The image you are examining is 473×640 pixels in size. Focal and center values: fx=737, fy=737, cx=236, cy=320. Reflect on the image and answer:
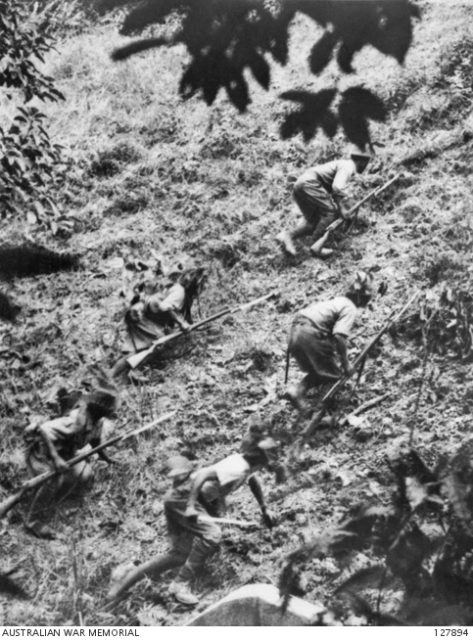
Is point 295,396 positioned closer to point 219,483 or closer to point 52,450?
point 219,483

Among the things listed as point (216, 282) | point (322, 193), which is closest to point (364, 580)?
point (216, 282)

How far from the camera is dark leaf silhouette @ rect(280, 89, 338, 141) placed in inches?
159

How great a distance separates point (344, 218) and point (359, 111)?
2.08 ft

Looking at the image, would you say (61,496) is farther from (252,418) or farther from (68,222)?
(68,222)

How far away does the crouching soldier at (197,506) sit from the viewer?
11.3 ft

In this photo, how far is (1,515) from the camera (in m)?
3.66

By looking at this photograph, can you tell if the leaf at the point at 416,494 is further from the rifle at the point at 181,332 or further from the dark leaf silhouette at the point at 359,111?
the dark leaf silhouette at the point at 359,111

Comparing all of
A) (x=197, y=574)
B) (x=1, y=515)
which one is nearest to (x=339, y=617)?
(x=197, y=574)

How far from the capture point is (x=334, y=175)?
3.91 m

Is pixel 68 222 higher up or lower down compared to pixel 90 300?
higher up

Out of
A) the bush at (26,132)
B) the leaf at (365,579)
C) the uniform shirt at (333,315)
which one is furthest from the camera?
the bush at (26,132)

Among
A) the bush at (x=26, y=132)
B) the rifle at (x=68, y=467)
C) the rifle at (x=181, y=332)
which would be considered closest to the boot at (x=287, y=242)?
the rifle at (x=181, y=332)

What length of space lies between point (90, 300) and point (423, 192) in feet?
6.13

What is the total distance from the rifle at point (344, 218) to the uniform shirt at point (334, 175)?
93 millimetres
